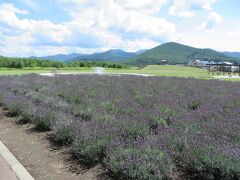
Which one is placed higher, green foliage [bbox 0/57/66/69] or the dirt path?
the dirt path

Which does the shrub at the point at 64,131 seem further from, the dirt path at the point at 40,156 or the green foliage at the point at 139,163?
the green foliage at the point at 139,163

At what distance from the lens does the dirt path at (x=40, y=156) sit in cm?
577

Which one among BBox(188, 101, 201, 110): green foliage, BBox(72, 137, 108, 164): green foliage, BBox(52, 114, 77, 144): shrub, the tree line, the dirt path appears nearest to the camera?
the dirt path

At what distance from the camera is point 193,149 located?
511 centimetres

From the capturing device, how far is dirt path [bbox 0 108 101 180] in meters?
5.77

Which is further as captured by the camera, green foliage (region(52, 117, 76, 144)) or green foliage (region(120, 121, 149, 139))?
green foliage (region(52, 117, 76, 144))

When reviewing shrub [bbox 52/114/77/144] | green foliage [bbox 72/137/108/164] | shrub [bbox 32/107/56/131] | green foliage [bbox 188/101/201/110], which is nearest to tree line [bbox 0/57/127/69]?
green foliage [bbox 188/101/201/110]

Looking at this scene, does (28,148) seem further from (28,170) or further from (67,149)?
(28,170)

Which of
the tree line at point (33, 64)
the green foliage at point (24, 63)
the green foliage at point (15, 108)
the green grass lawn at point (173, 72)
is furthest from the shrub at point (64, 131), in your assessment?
the green foliage at point (24, 63)

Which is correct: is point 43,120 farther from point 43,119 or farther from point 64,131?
point 64,131

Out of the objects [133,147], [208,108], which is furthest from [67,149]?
[208,108]

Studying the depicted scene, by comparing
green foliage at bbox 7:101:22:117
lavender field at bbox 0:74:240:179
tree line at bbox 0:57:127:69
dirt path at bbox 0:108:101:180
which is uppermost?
lavender field at bbox 0:74:240:179

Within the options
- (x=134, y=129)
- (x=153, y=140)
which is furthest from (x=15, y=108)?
(x=153, y=140)

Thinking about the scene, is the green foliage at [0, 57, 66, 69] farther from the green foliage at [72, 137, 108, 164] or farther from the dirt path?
the green foliage at [72, 137, 108, 164]
